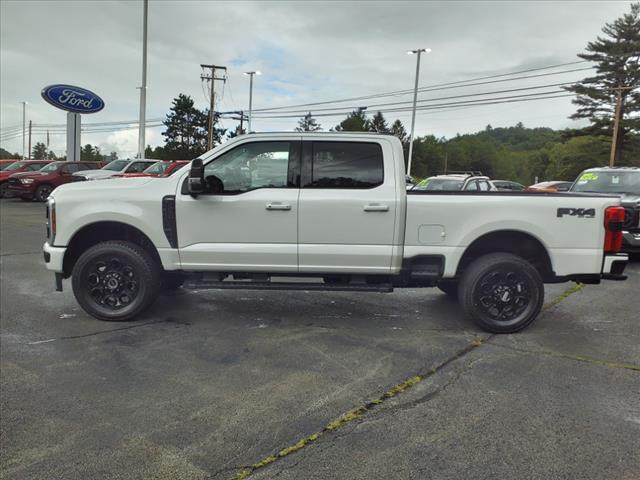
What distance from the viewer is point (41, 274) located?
308 inches

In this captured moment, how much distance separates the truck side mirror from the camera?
4883 millimetres

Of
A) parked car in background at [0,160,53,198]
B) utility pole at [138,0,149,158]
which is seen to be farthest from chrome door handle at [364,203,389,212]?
utility pole at [138,0,149,158]

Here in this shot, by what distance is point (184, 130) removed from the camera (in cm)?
7162

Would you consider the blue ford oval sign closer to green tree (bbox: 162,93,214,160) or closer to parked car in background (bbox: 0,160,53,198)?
parked car in background (bbox: 0,160,53,198)

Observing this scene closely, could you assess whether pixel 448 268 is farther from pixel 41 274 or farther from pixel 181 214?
pixel 41 274

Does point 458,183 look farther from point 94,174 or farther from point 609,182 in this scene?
point 94,174

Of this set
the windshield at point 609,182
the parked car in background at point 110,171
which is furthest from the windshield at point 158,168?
the windshield at point 609,182

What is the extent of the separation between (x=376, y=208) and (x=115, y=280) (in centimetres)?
283

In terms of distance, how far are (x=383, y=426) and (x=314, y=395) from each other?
0.64 meters

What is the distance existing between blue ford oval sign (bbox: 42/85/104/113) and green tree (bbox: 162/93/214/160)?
46234 mm

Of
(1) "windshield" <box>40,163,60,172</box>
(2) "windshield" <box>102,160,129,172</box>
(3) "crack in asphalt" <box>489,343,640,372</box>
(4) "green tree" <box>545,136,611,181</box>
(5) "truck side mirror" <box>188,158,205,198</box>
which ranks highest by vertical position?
(4) "green tree" <box>545,136,611,181</box>

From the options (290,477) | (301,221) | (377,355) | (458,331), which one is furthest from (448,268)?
(290,477)

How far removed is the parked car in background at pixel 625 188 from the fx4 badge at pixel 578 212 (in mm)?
4450

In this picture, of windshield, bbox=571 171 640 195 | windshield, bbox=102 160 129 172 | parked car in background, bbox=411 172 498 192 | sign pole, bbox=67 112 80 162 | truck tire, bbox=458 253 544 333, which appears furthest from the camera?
sign pole, bbox=67 112 80 162
